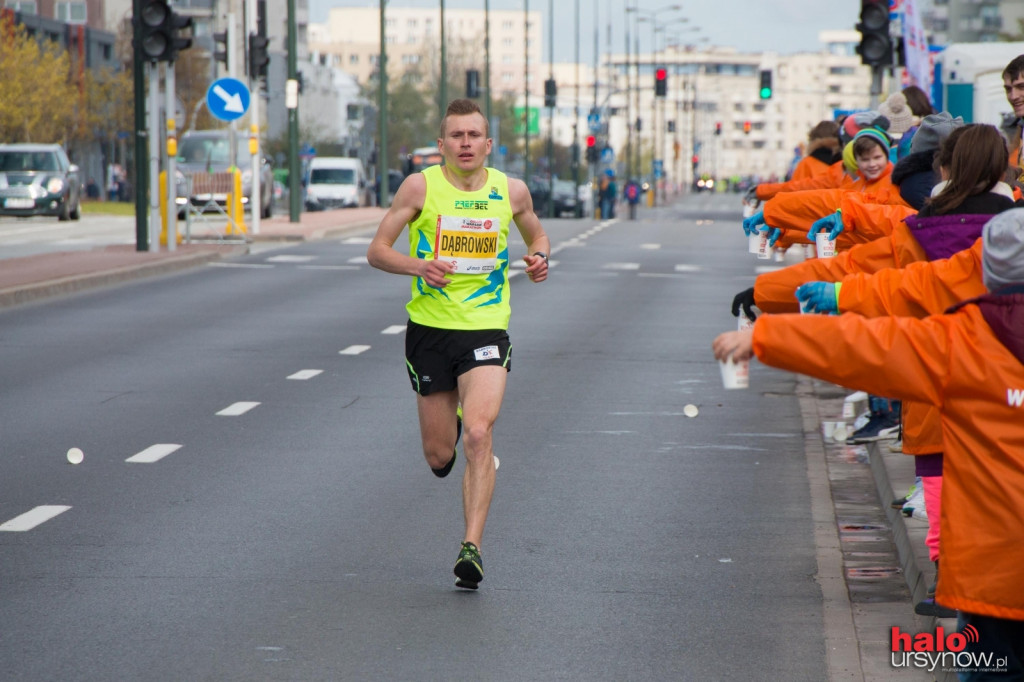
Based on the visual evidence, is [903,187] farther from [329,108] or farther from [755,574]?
[329,108]

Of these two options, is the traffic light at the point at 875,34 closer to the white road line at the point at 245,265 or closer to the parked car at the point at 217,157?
the white road line at the point at 245,265

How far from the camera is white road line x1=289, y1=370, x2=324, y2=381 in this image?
13641mm

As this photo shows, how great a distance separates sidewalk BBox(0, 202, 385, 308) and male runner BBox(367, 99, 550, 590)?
44.0 feet

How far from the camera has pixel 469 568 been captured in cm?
691

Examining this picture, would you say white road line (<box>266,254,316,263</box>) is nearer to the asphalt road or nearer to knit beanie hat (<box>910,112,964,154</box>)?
the asphalt road

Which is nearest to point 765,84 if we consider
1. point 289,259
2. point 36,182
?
point 36,182

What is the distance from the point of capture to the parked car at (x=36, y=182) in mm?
42469

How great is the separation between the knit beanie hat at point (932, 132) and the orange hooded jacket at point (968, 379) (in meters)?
3.45

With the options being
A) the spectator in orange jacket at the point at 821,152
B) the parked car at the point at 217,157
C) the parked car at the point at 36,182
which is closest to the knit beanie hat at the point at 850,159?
the spectator in orange jacket at the point at 821,152

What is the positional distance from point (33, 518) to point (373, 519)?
152cm

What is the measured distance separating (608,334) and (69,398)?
6.46m

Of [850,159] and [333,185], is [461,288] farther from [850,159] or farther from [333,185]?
[333,185]

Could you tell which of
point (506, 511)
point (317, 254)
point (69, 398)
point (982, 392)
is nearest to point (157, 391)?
point (69, 398)

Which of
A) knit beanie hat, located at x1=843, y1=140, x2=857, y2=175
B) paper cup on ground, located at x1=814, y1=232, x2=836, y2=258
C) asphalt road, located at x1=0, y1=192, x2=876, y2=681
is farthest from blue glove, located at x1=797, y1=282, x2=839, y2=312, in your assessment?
knit beanie hat, located at x1=843, y1=140, x2=857, y2=175
